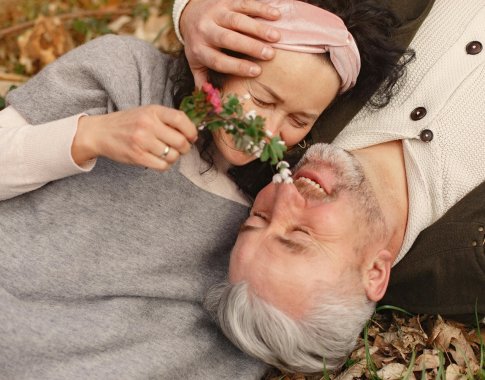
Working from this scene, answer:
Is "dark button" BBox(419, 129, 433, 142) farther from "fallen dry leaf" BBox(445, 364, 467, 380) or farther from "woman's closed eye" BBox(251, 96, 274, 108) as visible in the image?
"fallen dry leaf" BBox(445, 364, 467, 380)

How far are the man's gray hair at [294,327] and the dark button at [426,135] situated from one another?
89 centimetres

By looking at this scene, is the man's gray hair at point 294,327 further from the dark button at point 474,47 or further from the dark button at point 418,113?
the dark button at point 474,47

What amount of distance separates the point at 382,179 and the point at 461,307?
0.81m

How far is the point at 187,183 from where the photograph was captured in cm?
311

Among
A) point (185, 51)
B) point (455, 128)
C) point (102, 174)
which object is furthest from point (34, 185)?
point (455, 128)

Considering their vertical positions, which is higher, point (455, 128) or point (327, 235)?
point (455, 128)

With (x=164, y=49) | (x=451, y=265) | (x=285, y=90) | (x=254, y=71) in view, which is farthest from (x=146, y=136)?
(x=164, y=49)

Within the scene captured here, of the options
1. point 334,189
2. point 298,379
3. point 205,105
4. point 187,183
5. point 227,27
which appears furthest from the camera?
point 298,379

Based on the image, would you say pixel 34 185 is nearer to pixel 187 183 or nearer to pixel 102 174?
pixel 102 174

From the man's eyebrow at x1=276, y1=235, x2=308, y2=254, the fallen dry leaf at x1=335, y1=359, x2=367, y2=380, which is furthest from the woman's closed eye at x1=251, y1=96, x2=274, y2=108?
the fallen dry leaf at x1=335, y1=359, x2=367, y2=380

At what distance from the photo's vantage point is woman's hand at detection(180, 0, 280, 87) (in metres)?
2.61

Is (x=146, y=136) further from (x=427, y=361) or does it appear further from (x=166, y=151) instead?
(x=427, y=361)

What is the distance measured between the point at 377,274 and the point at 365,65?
112 cm

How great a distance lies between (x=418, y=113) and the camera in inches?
127
